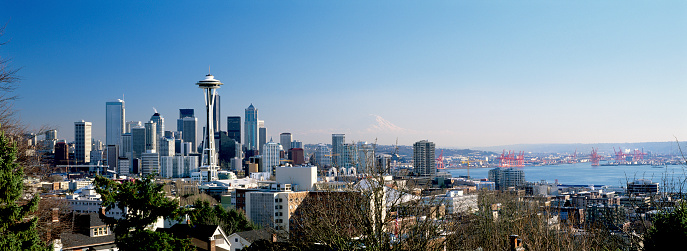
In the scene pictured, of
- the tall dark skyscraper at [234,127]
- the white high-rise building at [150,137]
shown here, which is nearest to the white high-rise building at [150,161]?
the white high-rise building at [150,137]

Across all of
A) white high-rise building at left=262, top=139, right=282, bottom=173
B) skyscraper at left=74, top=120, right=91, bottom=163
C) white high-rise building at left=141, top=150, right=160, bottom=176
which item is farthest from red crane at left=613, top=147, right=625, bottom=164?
skyscraper at left=74, top=120, right=91, bottom=163

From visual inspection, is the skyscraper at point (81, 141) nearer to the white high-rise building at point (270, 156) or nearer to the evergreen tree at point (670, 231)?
the white high-rise building at point (270, 156)

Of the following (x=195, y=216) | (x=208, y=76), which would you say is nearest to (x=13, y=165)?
(x=195, y=216)

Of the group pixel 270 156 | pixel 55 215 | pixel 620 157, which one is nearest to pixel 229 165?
pixel 270 156

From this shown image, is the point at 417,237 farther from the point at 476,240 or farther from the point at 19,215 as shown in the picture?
the point at 476,240

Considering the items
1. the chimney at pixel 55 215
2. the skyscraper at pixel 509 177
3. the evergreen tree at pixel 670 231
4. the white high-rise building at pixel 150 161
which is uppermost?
the evergreen tree at pixel 670 231
